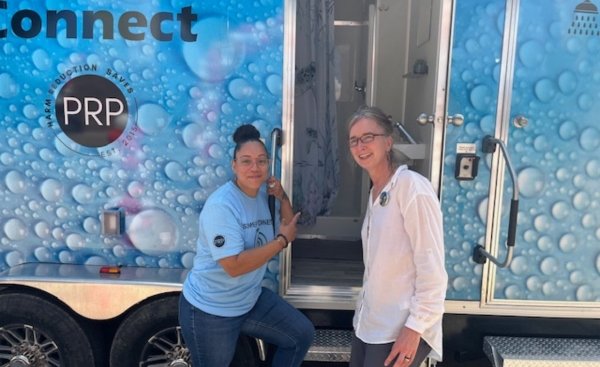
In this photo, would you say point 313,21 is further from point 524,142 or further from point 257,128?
point 524,142

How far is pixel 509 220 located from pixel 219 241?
128cm

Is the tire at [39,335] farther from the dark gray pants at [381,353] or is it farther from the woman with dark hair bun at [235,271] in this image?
the dark gray pants at [381,353]

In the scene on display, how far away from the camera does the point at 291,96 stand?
235cm

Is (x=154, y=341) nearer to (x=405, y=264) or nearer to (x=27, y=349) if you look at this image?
(x=27, y=349)

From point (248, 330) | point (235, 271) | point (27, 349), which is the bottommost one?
point (27, 349)

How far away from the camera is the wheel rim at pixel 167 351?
2457 millimetres

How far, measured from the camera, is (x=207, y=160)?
2.41 metres

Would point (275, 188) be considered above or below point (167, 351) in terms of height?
above

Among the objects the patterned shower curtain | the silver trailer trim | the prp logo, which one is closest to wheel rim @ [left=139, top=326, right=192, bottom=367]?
the silver trailer trim

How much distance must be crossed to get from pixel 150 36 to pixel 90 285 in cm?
122

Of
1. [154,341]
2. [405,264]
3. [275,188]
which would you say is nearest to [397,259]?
[405,264]

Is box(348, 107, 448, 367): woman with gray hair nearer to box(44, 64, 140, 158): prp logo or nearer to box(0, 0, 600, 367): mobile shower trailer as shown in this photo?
box(0, 0, 600, 367): mobile shower trailer

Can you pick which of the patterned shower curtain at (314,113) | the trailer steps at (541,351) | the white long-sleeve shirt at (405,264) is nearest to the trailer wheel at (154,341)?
the white long-sleeve shirt at (405,264)

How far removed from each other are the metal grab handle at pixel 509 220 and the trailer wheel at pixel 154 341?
48.2 inches
